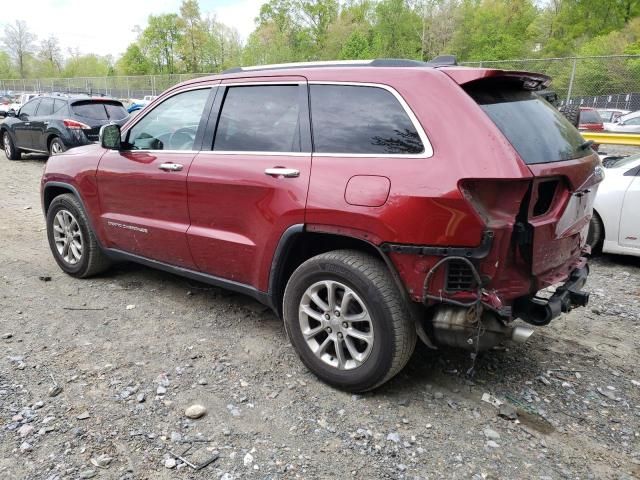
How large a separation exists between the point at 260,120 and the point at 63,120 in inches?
391

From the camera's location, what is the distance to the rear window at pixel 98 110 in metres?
11.8

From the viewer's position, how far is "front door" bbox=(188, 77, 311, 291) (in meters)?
3.21

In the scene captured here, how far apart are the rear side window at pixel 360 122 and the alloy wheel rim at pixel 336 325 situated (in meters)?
0.81

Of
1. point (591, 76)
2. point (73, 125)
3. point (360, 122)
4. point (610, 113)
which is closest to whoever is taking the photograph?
point (360, 122)

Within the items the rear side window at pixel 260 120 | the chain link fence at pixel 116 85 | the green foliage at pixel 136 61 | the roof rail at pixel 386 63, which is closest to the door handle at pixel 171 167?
the rear side window at pixel 260 120

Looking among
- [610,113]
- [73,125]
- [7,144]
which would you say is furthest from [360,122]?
[610,113]

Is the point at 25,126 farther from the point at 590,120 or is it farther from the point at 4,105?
the point at 4,105

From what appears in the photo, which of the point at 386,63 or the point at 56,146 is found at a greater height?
the point at 386,63

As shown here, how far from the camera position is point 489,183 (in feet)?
8.40

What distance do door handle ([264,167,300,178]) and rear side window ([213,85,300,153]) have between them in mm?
149

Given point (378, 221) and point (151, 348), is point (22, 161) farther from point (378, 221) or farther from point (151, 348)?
point (378, 221)

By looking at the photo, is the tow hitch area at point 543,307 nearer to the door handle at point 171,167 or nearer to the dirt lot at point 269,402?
the dirt lot at point 269,402

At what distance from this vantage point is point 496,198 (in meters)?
2.59

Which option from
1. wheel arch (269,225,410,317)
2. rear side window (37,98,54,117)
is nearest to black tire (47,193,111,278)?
wheel arch (269,225,410,317)
